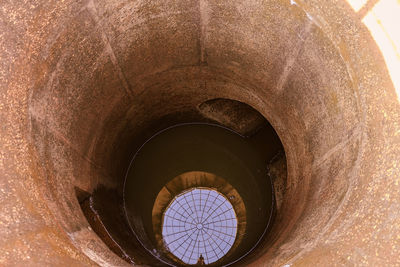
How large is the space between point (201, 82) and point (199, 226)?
4.05 m

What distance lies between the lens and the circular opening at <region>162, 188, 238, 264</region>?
760 centimetres

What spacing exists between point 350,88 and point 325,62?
484mm

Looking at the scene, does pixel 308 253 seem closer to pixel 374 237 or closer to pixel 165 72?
pixel 374 237

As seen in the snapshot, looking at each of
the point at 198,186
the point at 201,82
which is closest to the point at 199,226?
the point at 198,186

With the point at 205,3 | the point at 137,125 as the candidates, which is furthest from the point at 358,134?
the point at 137,125

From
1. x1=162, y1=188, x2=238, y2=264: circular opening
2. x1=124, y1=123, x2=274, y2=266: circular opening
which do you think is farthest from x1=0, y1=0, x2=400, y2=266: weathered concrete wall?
x1=162, y1=188, x2=238, y2=264: circular opening

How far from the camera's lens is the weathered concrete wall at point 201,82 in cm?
322

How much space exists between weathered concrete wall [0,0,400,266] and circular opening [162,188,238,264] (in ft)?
7.44

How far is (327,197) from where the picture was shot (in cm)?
383

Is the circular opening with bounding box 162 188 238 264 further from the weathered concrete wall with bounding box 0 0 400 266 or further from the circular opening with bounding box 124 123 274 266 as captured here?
the weathered concrete wall with bounding box 0 0 400 266

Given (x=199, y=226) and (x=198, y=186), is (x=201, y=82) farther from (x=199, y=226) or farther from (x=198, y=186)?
(x=199, y=226)

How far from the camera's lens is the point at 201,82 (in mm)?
6000

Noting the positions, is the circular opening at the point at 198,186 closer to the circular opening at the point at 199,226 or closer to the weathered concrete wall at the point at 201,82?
the circular opening at the point at 199,226

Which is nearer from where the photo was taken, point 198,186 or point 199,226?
point 198,186
